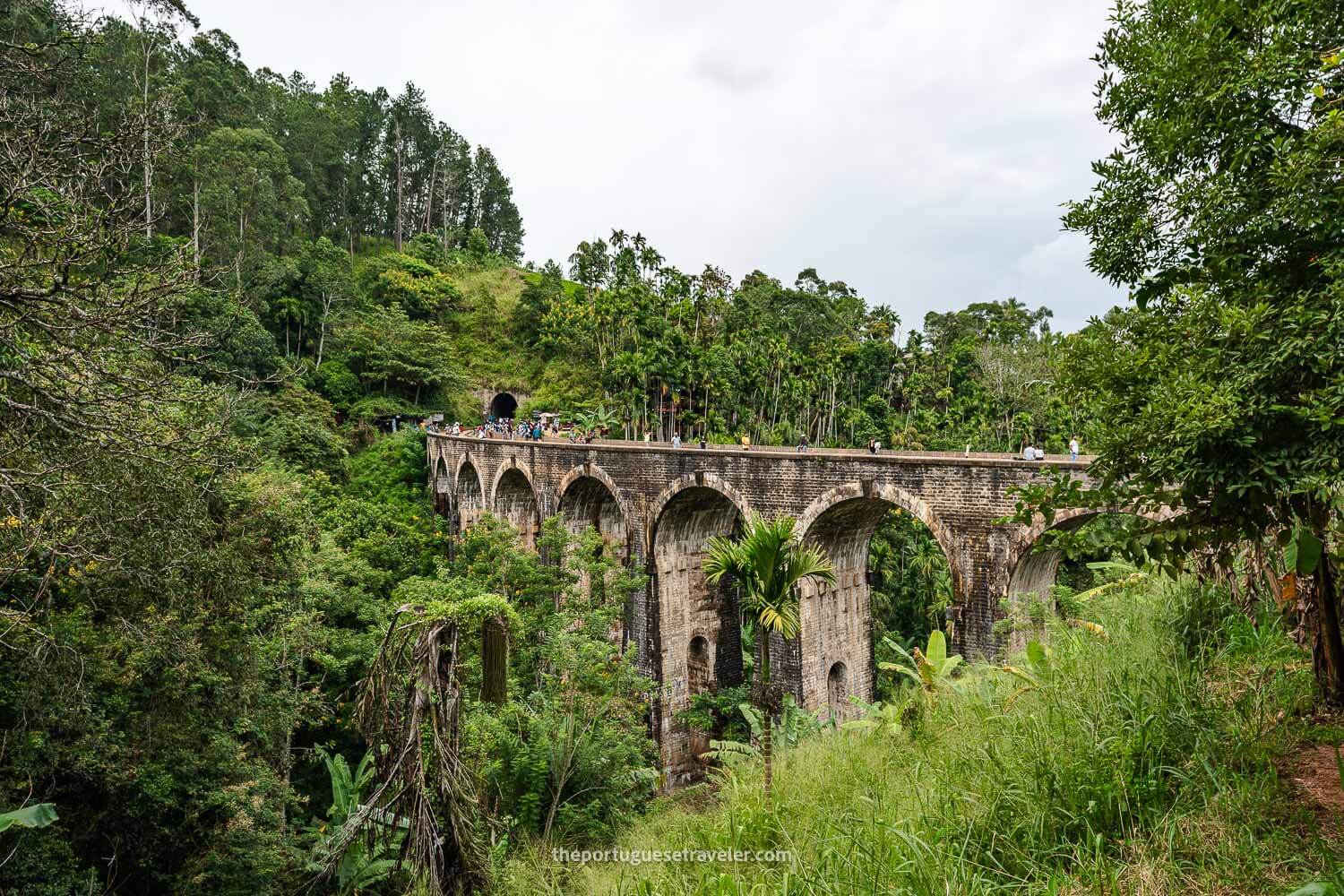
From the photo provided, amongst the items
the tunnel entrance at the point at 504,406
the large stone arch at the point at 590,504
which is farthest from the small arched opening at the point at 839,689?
the tunnel entrance at the point at 504,406

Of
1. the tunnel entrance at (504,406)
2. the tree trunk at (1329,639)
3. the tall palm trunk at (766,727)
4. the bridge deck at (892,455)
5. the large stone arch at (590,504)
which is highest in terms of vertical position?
the tunnel entrance at (504,406)

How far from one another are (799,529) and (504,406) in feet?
114

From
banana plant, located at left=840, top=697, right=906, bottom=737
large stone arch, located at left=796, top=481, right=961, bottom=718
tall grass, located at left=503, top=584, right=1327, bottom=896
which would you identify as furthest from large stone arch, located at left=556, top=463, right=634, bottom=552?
tall grass, located at left=503, top=584, right=1327, bottom=896

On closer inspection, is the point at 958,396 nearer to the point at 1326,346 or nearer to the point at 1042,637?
the point at 1042,637

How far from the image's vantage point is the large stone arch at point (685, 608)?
58.9 ft

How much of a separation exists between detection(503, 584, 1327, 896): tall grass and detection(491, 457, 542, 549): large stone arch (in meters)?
19.8

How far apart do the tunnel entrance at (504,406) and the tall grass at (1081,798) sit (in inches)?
1650

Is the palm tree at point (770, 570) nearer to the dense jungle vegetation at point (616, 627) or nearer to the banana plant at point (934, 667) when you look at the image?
the dense jungle vegetation at point (616, 627)

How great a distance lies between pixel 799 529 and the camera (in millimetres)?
14828

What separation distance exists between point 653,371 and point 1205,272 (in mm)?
29566

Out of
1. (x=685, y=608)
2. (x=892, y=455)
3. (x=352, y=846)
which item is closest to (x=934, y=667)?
(x=892, y=455)

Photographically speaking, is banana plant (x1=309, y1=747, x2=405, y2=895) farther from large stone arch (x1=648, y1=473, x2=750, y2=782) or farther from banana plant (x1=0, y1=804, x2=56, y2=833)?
large stone arch (x1=648, y1=473, x2=750, y2=782)

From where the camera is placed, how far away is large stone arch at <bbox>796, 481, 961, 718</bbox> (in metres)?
14.4

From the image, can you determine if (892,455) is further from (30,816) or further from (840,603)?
(30,816)
